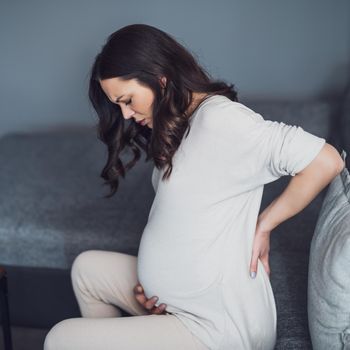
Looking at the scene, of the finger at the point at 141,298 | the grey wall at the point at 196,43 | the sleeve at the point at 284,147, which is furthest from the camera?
the grey wall at the point at 196,43

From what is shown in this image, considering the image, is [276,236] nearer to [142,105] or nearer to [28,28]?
[142,105]

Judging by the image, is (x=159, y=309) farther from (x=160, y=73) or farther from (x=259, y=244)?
(x=160, y=73)

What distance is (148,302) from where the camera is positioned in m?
1.20

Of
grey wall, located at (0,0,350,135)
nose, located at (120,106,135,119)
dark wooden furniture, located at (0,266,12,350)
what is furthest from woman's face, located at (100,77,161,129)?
grey wall, located at (0,0,350,135)

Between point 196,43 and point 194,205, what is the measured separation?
1.44 metres

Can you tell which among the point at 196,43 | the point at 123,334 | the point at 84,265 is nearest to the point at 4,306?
the point at 84,265

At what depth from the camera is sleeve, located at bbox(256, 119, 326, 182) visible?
3.23 feet

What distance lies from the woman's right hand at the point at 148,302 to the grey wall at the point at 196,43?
135cm

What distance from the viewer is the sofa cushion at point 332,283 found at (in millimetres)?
1015

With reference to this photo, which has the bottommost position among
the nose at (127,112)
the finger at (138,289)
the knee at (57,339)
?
the knee at (57,339)

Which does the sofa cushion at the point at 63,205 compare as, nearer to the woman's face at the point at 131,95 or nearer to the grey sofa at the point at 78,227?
the grey sofa at the point at 78,227

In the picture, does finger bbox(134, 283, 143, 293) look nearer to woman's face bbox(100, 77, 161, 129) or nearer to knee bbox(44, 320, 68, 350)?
knee bbox(44, 320, 68, 350)

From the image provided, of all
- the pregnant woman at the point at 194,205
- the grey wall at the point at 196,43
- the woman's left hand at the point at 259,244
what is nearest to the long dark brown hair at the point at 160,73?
the pregnant woman at the point at 194,205

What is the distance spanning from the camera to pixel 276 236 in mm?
1641
